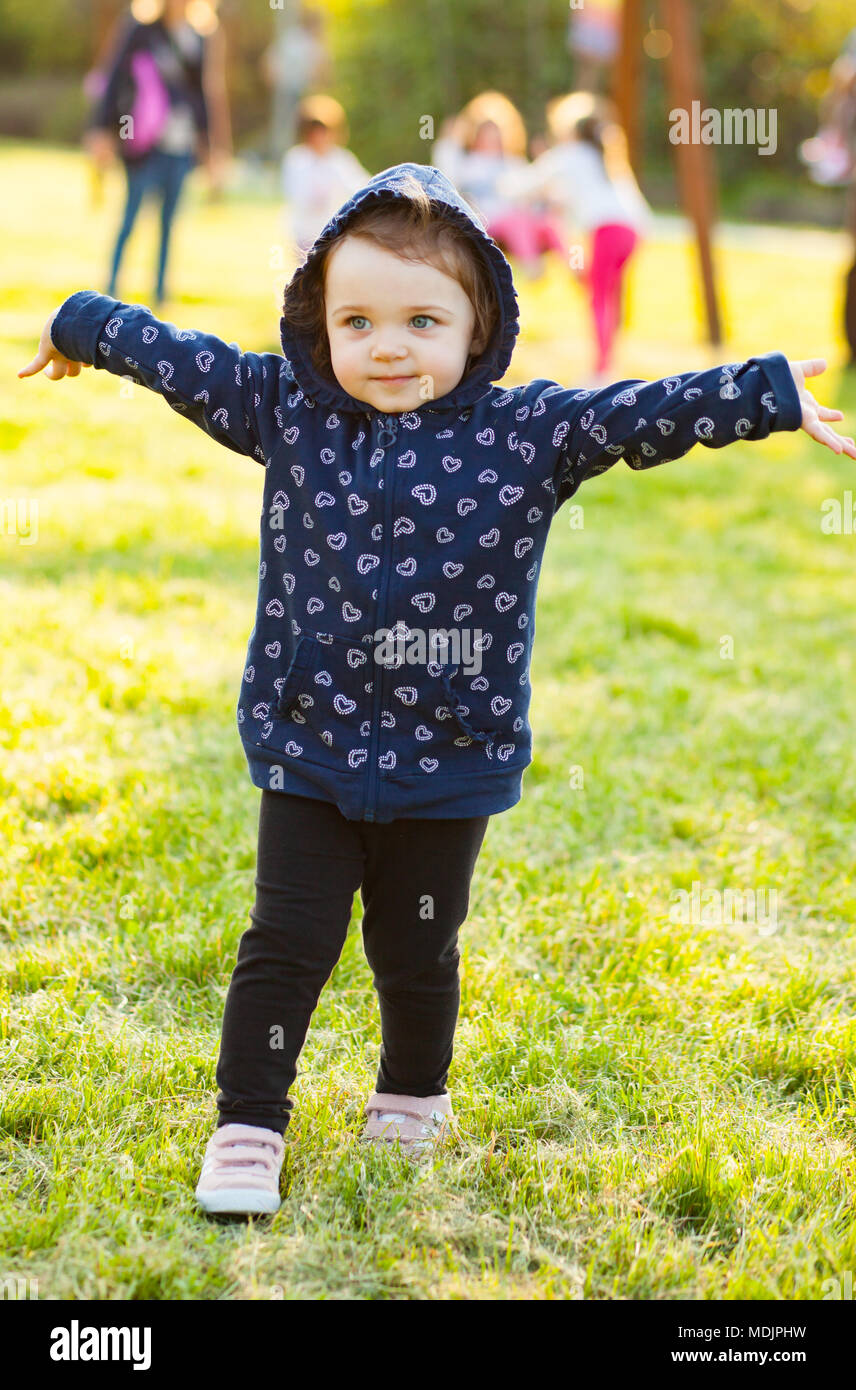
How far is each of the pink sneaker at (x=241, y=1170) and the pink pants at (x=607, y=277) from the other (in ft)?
20.7

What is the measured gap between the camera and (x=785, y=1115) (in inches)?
84.3

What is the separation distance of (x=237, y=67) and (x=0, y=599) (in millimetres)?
32558

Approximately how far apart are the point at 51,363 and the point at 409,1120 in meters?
1.22

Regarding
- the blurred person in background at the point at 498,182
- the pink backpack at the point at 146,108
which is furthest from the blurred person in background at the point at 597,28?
the pink backpack at the point at 146,108

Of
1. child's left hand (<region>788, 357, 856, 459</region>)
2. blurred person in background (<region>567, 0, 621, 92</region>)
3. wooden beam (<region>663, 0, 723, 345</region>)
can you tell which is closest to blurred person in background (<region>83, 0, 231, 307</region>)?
wooden beam (<region>663, 0, 723, 345</region>)

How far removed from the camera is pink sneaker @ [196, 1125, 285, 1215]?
1829mm

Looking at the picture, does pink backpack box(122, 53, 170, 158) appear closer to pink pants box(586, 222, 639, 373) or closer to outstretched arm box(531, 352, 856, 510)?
pink pants box(586, 222, 639, 373)

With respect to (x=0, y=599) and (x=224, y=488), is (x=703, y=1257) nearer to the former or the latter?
(x=0, y=599)

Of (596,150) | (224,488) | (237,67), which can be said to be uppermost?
(237,67)

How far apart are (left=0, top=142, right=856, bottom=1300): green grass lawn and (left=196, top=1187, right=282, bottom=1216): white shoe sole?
3 centimetres

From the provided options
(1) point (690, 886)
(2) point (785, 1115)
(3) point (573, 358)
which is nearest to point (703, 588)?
(1) point (690, 886)

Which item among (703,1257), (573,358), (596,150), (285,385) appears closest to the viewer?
(703,1257)

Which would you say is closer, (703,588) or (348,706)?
(348,706)
